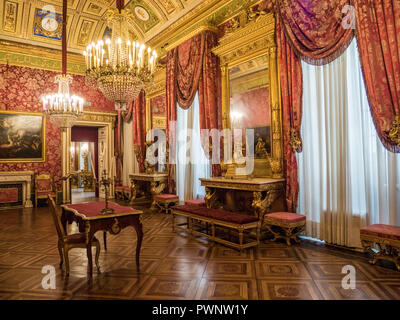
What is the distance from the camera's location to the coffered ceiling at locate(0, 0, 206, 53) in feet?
25.4

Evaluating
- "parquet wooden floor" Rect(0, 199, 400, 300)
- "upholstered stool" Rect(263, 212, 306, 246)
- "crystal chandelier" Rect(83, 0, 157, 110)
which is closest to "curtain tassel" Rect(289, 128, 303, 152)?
"upholstered stool" Rect(263, 212, 306, 246)

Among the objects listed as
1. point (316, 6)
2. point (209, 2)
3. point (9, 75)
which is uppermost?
point (209, 2)

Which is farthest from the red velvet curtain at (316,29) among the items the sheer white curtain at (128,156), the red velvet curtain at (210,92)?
the sheer white curtain at (128,156)

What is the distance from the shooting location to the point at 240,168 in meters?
5.68

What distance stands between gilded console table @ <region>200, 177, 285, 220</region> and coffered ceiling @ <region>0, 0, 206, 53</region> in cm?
463

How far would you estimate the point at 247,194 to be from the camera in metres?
5.50

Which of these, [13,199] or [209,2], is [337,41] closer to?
[209,2]

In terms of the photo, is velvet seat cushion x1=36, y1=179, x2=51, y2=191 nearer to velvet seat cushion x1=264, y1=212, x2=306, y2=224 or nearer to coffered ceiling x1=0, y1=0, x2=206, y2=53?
coffered ceiling x1=0, y1=0, x2=206, y2=53

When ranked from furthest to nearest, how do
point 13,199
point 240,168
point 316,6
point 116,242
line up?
1. point 13,199
2. point 240,168
3. point 116,242
4. point 316,6

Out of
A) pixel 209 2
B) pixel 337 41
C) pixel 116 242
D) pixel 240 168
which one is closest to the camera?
pixel 337 41

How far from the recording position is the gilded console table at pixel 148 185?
7754 millimetres

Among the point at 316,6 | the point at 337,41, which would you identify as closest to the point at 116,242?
the point at 337,41
